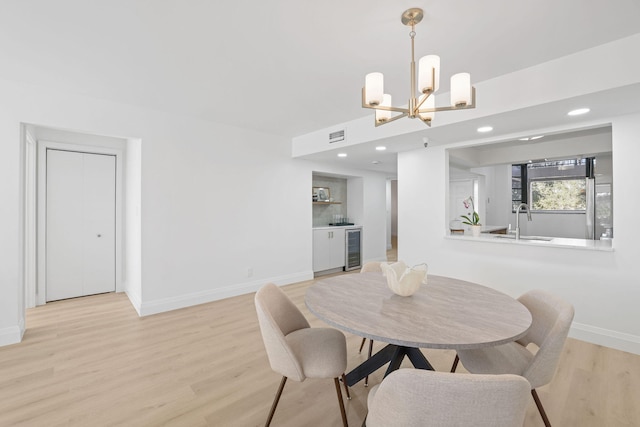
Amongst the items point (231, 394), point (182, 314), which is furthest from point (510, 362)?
→ point (182, 314)

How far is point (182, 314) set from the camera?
137 inches

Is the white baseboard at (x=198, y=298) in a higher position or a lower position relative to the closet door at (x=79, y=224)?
A: lower

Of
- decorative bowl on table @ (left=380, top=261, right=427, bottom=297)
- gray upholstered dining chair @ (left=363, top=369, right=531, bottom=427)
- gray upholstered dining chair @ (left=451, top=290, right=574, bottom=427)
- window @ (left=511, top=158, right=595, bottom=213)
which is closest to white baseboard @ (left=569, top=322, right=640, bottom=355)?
gray upholstered dining chair @ (left=451, top=290, right=574, bottom=427)

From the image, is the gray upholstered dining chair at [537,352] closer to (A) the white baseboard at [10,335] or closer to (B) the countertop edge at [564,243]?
(B) the countertop edge at [564,243]

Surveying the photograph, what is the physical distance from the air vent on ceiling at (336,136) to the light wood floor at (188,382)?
252cm

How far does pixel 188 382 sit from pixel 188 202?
2250 millimetres

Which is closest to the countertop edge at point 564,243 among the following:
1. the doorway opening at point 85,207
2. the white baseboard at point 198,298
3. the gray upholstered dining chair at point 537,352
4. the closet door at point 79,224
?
the gray upholstered dining chair at point 537,352

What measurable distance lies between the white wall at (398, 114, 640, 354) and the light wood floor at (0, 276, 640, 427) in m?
0.30

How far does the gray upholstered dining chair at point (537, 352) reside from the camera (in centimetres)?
139

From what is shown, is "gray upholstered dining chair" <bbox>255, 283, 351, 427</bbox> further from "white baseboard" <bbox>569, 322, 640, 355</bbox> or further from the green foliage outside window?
the green foliage outside window

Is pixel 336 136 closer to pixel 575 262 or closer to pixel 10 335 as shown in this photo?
pixel 575 262

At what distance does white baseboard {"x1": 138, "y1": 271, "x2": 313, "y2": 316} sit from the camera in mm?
3467

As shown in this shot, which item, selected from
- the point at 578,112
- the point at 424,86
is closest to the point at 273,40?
the point at 424,86

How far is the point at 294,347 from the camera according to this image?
5.52 feet
